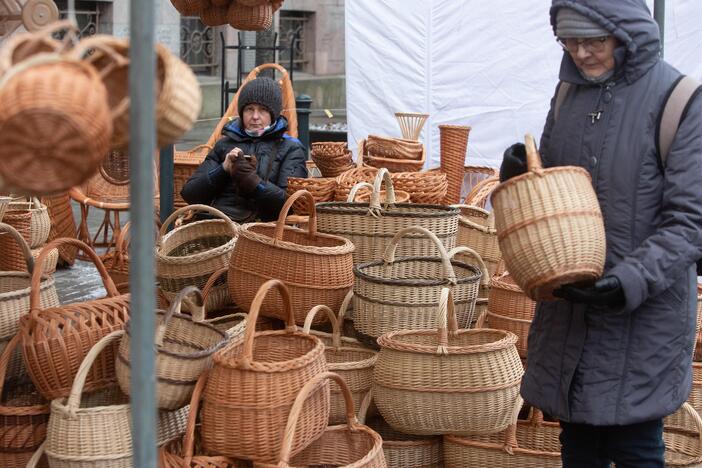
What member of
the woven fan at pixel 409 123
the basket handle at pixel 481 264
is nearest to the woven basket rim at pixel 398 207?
the basket handle at pixel 481 264

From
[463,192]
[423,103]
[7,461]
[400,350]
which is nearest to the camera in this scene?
[7,461]

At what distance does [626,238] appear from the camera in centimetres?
239

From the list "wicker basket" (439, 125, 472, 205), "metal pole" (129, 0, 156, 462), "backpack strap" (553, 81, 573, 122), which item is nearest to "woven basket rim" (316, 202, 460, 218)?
"backpack strap" (553, 81, 573, 122)

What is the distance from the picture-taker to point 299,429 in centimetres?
282

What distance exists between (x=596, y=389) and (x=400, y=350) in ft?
2.94

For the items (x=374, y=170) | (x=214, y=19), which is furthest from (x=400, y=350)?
(x=374, y=170)

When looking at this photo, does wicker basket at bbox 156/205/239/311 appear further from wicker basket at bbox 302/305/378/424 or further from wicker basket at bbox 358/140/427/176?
wicker basket at bbox 358/140/427/176

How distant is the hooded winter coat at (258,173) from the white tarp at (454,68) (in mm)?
2590

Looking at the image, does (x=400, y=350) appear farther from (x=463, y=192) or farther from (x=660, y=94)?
(x=463, y=192)

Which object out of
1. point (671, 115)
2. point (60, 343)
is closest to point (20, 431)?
point (60, 343)

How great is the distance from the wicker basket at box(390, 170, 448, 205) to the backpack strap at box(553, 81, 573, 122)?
2.10m

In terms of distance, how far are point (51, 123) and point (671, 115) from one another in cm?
142

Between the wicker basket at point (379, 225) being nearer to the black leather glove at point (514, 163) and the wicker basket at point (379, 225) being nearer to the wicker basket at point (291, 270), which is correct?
the wicker basket at point (291, 270)

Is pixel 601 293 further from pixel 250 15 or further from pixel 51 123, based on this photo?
pixel 250 15
